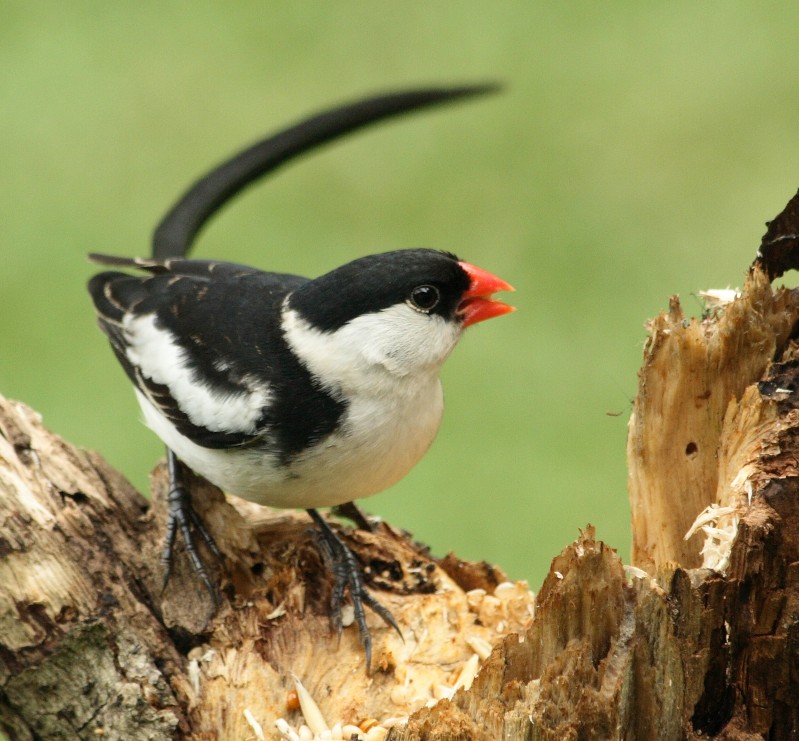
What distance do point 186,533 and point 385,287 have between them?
1.01 m

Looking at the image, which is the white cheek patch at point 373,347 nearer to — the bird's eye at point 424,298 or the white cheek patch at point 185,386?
the bird's eye at point 424,298

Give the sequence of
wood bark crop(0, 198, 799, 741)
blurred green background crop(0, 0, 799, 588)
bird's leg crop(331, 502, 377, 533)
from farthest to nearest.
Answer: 1. blurred green background crop(0, 0, 799, 588)
2. bird's leg crop(331, 502, 377, 533)
3. wood bark crop(0, 198, 799, 741)

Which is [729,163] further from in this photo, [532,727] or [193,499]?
[532,727]

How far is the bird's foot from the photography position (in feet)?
11.7

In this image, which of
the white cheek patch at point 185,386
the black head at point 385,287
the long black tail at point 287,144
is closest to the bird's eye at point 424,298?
the black head at point 385,287

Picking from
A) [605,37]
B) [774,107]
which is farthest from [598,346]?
[605,37]

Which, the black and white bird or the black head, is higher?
the black head

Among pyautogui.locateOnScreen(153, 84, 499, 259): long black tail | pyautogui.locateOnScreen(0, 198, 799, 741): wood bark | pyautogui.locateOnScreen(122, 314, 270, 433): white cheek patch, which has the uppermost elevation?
pyautogui.locateOnScreen(153, 84, 499, 259): long black tail

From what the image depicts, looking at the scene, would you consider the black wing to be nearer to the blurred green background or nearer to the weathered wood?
the weathered wood

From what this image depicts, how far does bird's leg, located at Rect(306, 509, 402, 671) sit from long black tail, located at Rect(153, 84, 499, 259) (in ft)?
6.46

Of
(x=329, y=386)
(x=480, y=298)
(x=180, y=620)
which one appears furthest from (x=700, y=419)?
(x=180, y=620)

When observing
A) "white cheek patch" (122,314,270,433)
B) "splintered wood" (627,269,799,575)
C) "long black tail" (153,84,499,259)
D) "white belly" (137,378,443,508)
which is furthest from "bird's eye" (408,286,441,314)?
"long black tail" (153,84,499,259)

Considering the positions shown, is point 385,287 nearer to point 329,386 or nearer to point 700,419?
point 329,386

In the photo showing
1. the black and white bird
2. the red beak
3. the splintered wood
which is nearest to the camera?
the splintered wood
